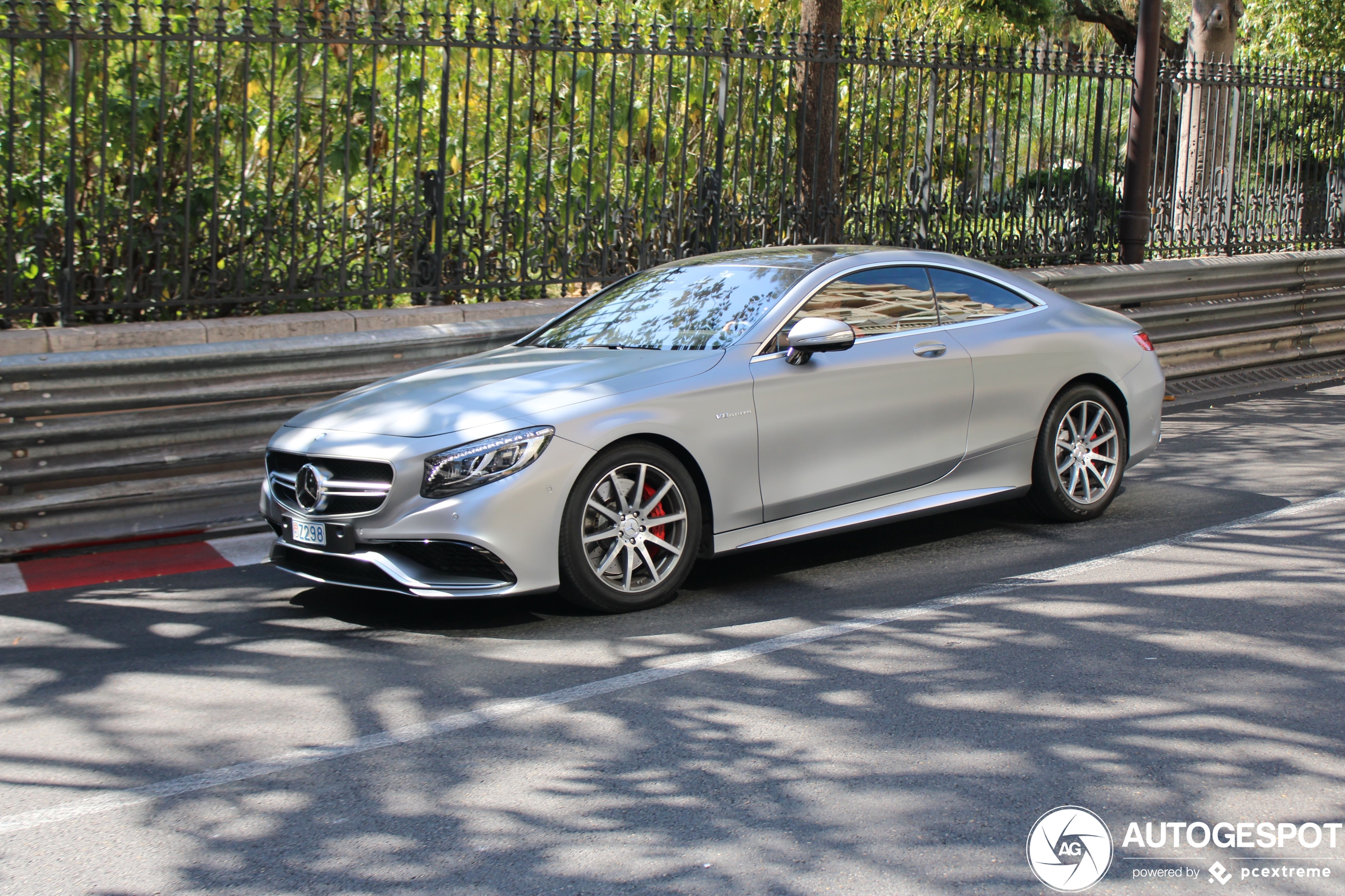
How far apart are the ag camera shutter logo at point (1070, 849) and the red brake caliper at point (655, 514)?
2411 millimetres

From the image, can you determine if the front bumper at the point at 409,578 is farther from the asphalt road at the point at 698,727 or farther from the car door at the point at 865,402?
the car door at the point at 865,402

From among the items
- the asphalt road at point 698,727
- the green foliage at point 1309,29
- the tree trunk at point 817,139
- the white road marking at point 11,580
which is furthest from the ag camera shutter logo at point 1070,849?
the green foliage at point 1309,29

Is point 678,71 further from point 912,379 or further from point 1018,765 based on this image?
point 1018,765

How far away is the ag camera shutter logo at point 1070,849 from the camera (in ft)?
11.3

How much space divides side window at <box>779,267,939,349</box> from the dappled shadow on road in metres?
1.44

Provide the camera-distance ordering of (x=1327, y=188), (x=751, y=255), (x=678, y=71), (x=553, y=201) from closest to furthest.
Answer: (x=751, y=255), (x=553, y=201), (x=678, y=71), (x=1327, y=188)

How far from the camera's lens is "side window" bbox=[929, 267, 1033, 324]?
7.05 metres

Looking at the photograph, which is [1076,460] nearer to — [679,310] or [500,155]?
[679,310]

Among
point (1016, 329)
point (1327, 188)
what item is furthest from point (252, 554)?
point (1327, 188)

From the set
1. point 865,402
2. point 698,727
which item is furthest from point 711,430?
point 698,727

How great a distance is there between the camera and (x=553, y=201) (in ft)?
33.1

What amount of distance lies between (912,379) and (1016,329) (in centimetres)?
90

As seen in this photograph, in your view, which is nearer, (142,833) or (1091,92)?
(142,833)

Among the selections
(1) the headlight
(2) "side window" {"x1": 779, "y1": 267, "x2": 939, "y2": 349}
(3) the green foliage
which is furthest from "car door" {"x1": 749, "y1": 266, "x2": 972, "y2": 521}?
(3) the green foliage
